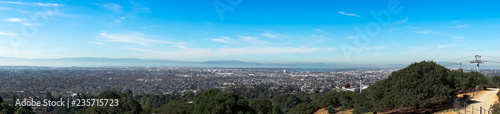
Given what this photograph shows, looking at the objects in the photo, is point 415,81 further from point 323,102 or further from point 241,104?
point 323,102

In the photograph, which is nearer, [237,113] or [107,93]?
[237,113]

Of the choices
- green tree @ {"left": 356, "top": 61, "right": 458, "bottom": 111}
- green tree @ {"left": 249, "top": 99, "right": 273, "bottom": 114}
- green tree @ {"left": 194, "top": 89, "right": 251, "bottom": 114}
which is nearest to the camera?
green tree @ {"left": 194, "top": 89, "right": 251, "bottom": 114}

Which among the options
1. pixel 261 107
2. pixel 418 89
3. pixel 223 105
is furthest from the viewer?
pixel 261 107

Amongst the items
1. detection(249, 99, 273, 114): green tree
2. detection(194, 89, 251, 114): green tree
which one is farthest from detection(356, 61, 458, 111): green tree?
detection(249, 99, 273, 114): green tree

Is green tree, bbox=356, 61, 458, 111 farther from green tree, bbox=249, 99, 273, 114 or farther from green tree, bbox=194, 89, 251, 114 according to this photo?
green tree, bbox=249, 99, 273, 114

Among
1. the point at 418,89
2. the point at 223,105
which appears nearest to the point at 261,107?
the point at 223,105

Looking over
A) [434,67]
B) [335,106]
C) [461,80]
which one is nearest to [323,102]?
[335,106]

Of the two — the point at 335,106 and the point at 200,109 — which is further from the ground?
the point at 200,109

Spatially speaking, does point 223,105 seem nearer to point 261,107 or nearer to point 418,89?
point 261,107

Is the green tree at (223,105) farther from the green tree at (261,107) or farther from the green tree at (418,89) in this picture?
the green tree at (261,107)

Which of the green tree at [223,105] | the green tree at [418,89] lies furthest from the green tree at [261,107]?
the green tree at [418,89]

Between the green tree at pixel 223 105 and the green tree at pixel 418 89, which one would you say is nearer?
the green tree at pixel 223 105
